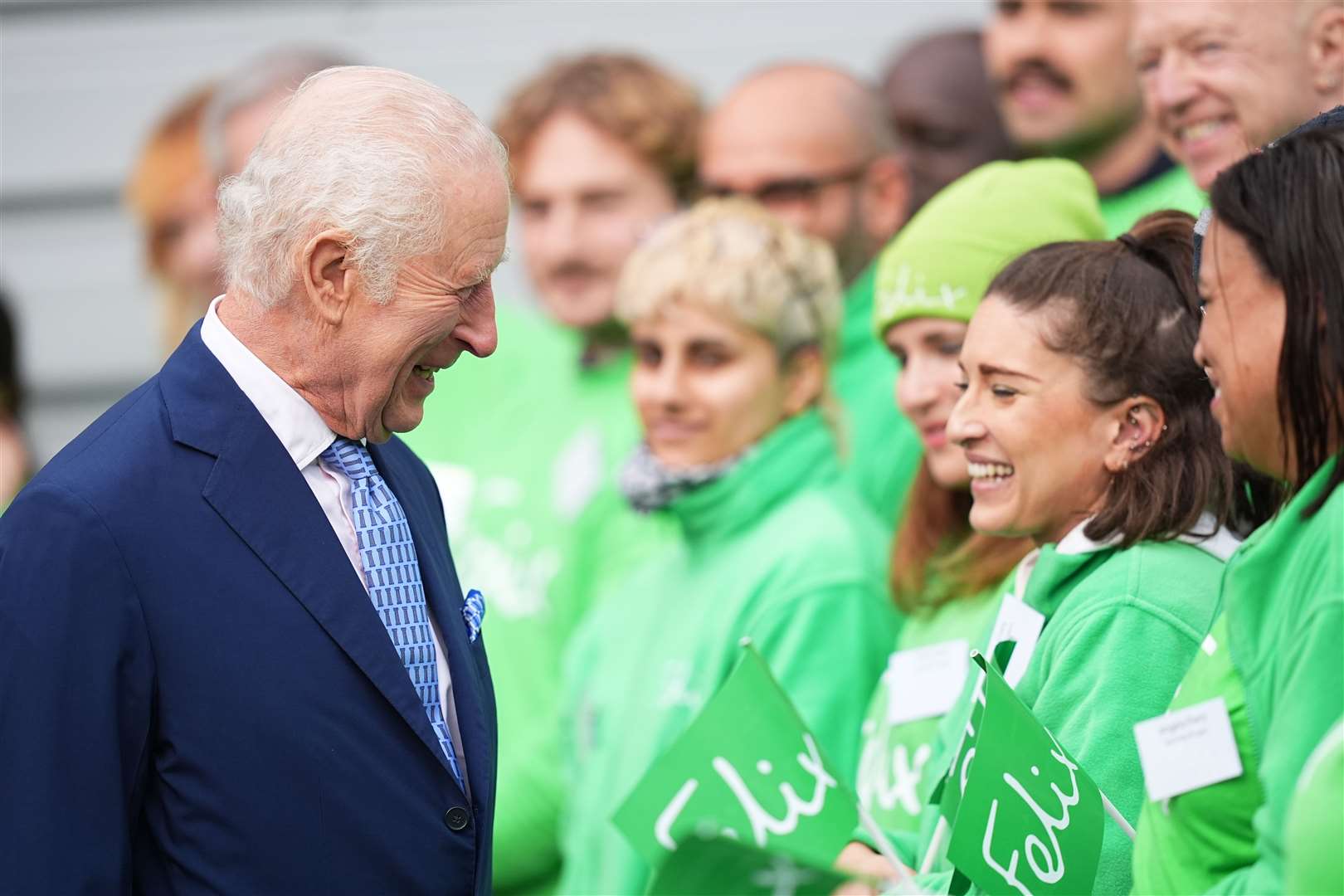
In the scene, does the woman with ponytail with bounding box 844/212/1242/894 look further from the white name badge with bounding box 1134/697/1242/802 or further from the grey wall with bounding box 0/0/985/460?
the grey wall with bounding box 0/0/985/460

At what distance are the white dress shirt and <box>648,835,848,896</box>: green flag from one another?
45 centimetres

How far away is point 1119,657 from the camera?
2383 millimetres

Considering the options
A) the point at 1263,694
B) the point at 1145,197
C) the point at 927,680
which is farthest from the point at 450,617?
the point at 1145,197

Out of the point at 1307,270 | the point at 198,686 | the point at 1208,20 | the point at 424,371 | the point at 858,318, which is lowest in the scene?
the point at 858,318

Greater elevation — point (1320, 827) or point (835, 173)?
point (835, 173)

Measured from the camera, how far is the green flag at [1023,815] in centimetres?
220

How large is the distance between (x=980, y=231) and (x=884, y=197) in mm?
1309

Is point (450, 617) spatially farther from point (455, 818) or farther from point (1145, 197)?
point (1145, 197)

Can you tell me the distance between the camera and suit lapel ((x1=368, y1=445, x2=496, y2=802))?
2414 millimetres

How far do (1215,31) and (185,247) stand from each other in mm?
3171

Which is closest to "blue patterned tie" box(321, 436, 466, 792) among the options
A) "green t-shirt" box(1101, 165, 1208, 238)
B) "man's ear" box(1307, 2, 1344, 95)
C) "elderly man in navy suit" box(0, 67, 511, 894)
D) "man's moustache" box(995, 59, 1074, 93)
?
"elderly man in navy suit" box(0, 67, 511, 894)

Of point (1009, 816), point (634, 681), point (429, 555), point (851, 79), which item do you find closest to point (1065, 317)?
point (1009, 816)

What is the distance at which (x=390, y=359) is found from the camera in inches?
94.0

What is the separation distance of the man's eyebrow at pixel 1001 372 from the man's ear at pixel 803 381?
1.30 m
